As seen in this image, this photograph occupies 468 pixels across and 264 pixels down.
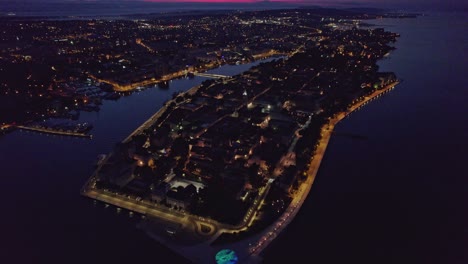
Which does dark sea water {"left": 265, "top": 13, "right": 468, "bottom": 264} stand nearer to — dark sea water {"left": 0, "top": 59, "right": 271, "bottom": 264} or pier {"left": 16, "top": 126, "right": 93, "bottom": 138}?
dark sea water {"left": 0, "top": 59, "right": 271, "bottom": 264}

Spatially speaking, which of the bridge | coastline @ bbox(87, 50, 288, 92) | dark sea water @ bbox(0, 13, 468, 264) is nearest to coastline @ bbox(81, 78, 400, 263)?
dark sea water @ bbox(0, 13, 468, 264)

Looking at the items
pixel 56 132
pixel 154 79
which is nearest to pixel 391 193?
pixel 56 132

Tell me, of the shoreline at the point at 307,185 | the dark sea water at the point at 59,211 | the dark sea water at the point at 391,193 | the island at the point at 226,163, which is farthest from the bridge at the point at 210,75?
the dark sea water at the point at 391,193

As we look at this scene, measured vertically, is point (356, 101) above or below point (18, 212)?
above

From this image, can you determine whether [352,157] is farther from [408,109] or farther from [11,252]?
[11,252]

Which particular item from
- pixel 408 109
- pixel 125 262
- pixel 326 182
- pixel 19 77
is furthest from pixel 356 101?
pixel 19 77

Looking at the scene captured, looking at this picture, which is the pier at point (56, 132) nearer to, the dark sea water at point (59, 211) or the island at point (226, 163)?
the dark sea water at point (59, 211)
